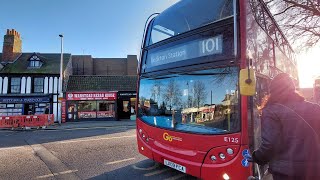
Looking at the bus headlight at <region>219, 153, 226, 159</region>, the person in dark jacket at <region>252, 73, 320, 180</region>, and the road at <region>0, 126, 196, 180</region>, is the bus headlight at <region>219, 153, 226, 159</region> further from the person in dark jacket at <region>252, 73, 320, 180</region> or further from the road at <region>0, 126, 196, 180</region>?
the road at <region>0, 126, 196, 180</region>

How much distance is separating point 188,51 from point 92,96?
79.8 feet

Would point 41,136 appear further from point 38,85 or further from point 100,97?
point 38,85

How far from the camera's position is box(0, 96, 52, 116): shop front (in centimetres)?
2611

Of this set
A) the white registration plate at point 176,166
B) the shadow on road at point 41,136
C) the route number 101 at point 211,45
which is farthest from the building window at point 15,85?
the route number 101 at point 211,45

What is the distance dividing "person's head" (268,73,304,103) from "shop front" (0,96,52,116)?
87.6ft

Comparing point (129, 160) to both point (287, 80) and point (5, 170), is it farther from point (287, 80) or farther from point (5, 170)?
point (287, 80)

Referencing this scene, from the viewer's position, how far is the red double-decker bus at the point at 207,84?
13.2 ft

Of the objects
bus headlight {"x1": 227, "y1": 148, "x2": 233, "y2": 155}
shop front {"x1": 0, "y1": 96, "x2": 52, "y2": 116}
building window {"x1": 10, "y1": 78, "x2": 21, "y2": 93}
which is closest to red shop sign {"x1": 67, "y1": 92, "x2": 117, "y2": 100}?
shop front {"x1": 0, "y1": 96, "x2": 52, "y2": 116}

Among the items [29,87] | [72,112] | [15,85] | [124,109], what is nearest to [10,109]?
[15,85]

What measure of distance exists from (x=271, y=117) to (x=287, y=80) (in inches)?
16.7

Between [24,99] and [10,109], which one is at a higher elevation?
[24,99]

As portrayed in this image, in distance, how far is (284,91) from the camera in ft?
8.61

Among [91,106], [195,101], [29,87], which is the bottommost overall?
[91,106]

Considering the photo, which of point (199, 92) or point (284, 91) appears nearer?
point (284, 91)
